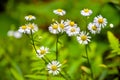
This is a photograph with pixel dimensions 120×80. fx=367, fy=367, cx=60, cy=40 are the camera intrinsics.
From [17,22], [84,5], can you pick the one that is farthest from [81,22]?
[17,22]

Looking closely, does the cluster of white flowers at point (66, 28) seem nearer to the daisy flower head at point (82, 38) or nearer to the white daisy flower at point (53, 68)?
the daisy flower head at point (82, 38)

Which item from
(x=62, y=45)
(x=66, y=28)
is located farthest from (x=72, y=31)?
(x=62, y=45)

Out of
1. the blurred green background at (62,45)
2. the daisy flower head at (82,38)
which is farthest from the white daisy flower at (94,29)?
the blurred green background at (62,45)

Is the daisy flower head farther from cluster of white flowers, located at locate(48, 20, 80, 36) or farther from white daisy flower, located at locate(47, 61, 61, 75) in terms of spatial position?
white daisy flower, located at locate(47, 61, 61, 75)

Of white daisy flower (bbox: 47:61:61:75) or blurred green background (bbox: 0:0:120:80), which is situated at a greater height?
white daisy flower (bbox: 47:61:61:75)

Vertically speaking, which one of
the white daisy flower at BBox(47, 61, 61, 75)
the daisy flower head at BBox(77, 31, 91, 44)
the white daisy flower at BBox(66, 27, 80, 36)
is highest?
the white daisy flower at BBox(66, 27, 80, 36)

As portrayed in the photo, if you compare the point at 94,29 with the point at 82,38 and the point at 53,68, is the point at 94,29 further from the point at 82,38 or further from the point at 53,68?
the point at 53,68

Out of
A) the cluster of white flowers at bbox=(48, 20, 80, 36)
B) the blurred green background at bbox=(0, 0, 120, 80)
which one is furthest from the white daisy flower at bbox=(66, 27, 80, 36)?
the blurred green background at bbox=(0, 0, 120, 80)

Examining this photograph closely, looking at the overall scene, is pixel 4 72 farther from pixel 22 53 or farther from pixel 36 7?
pixel 36 7
